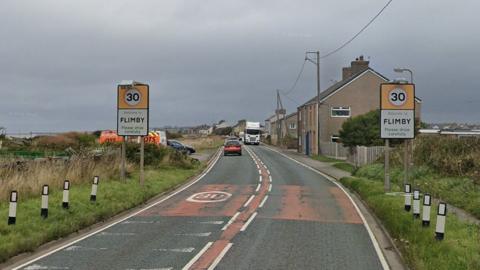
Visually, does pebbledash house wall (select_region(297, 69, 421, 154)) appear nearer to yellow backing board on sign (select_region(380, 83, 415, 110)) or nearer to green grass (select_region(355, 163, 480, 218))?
green grass (select_region(355, 163, 480, 218))

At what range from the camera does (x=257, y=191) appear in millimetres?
24750

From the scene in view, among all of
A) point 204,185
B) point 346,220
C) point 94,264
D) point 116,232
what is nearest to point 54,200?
point 116,232

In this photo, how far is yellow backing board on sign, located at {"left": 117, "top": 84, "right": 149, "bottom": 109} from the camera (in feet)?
78.0

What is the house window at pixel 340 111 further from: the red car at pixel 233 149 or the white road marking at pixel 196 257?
the white road marking at pixel 196 257

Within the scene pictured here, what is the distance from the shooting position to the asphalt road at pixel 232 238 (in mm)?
10227

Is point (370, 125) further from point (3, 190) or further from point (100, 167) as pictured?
point (3, 190)

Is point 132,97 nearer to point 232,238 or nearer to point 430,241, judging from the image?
point 232,238

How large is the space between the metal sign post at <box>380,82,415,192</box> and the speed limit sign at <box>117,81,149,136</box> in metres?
8.96

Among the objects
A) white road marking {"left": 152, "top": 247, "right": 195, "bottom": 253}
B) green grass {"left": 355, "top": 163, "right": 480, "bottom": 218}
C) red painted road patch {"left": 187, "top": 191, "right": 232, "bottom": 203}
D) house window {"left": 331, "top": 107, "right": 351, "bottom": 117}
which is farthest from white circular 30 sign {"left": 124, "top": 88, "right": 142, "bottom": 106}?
house window {"left": 331, "top": 107, "right": 351, "bottom": 117}

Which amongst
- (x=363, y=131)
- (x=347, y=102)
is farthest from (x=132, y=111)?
(x=347, y=102)

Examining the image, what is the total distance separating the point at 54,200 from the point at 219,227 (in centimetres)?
453

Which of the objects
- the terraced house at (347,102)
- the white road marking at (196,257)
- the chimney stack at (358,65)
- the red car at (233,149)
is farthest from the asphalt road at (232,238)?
the chimney stack at (358,65)

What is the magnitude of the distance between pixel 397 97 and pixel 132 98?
9.97 meters

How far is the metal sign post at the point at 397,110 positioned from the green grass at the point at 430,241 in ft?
14.4
